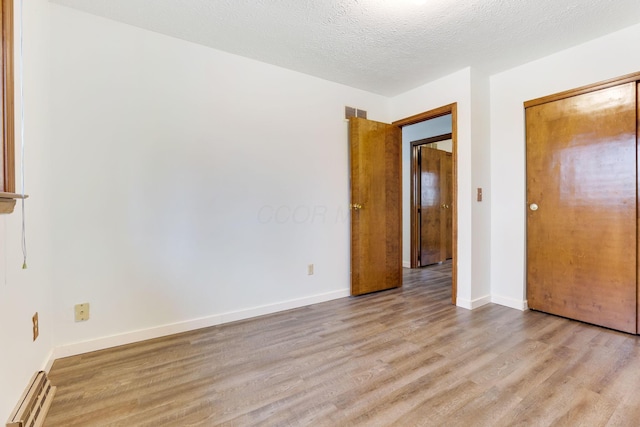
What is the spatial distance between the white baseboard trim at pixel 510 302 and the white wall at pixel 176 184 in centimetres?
172

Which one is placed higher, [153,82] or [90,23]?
[90,23]

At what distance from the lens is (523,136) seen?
2.79m

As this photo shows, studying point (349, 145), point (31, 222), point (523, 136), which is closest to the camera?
point (31, 222)

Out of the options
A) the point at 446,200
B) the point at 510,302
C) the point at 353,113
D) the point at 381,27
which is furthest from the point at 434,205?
the point at 381,27

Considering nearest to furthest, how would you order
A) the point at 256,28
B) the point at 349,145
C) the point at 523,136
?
the point at 256,28
the point at 523,136
the point at 349,145

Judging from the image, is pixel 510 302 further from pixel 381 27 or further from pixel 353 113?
pixel 381 27

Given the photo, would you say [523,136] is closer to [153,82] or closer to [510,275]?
[510,275]

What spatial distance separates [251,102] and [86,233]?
5.24ft

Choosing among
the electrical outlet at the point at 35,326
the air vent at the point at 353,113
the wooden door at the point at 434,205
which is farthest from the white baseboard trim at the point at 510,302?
the electrical outlet at the point at 35,326

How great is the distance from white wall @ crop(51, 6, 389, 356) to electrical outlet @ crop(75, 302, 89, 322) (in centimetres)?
3

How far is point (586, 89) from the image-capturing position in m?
2.38

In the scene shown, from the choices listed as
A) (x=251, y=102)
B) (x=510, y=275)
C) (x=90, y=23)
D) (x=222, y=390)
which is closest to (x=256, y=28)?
(x=251, y=102)

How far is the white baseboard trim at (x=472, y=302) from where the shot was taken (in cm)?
280

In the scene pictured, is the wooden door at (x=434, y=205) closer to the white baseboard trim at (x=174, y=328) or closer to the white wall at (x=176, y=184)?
the white wall at (x=176, y=184)
